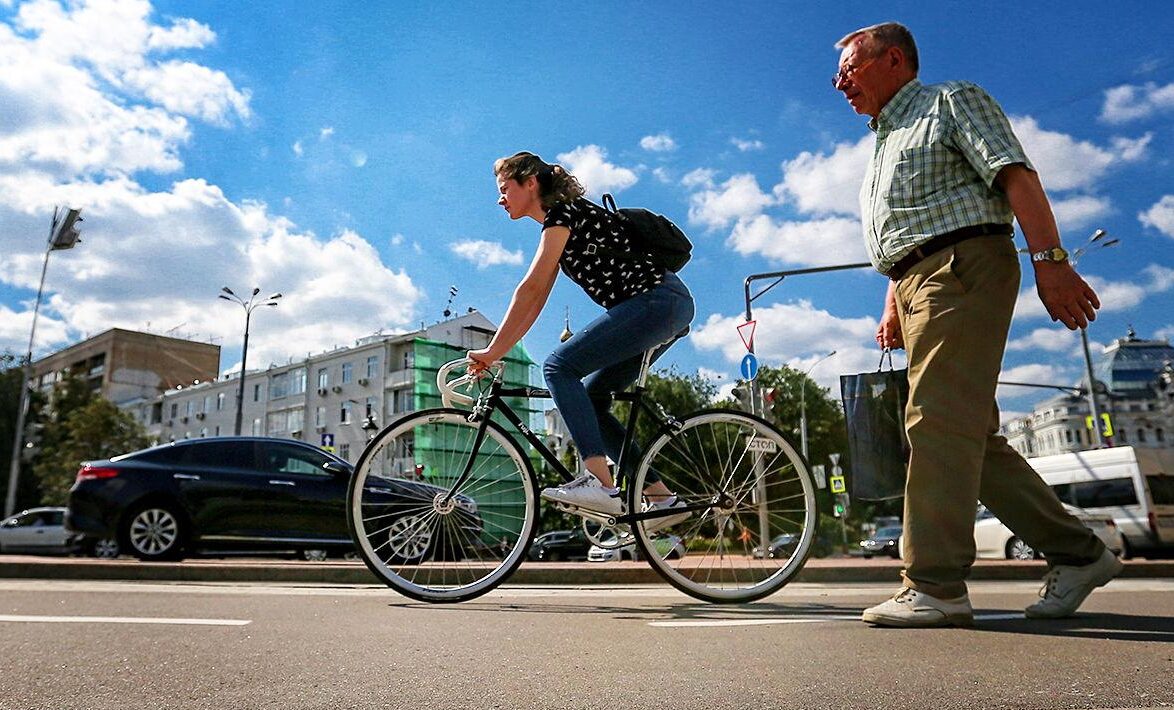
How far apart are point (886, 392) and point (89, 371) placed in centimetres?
9775

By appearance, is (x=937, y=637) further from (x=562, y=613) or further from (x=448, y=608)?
(x=448, y=608)

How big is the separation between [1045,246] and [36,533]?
3103 centimetres

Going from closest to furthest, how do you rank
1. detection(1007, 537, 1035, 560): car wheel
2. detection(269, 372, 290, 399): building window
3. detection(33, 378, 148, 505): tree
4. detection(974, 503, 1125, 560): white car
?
detection(1007, 537, 1035, 560): car wheel → detection(974, 503, 1125, 560): white car → detection(33, 378, 148, 505): tree → detection(269, 372, 290, 399): building window

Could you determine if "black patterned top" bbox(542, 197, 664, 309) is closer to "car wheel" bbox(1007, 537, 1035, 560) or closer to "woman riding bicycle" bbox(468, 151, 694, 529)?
"woman riding bicycle" bbox(468, 151, 694, 529)

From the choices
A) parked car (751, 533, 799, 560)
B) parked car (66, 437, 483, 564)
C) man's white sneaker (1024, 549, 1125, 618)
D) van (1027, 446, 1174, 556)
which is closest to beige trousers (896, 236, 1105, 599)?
man's white sneaker (1024, 549, 1125, 618)

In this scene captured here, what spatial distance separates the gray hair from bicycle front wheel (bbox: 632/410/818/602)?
1.64 meters

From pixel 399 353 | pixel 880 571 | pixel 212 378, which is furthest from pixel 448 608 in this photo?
pixel 212 378

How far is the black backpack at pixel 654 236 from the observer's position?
12.5 ft

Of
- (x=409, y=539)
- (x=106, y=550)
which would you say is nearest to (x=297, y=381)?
(x=106, y=550)

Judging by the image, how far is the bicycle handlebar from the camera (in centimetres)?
399

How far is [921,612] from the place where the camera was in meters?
2.63

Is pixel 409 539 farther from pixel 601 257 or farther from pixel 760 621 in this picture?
pixel 760 621

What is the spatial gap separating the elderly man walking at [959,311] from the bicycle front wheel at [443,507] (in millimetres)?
1726

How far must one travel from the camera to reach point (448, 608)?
348cm
